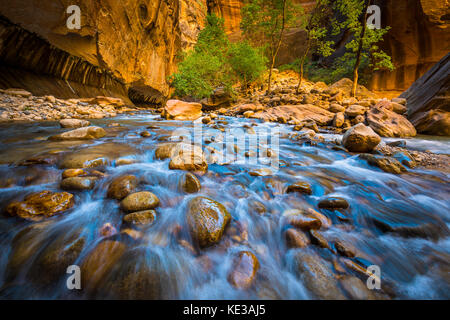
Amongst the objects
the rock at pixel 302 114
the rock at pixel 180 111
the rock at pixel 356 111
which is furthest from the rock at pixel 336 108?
the rock at pixel 180 111

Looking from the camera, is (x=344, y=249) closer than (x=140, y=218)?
Yes

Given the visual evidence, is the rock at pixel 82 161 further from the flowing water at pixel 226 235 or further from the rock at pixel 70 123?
the rock at pixel 70 123

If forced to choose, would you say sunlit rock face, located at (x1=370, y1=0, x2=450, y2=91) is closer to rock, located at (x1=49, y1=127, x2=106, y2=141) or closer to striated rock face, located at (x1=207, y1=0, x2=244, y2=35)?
rock, located at (x1=49, y1=127, x2=106, y2=141)

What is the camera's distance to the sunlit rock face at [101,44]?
289 inches

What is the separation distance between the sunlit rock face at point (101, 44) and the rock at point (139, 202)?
34.5 ft

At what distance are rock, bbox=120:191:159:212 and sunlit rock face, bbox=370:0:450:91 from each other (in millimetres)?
16836

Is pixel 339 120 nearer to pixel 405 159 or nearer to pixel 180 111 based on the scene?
pixel 405 159

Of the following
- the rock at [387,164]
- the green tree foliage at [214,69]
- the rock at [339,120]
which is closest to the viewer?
the rock at [387,164]

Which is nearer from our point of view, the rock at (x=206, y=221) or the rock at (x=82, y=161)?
the rock at (x=206, y=221)

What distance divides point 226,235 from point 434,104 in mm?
7974

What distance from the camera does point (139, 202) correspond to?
1694mm

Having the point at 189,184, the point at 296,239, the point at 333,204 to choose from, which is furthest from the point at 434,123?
the point at 189,184
